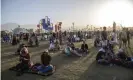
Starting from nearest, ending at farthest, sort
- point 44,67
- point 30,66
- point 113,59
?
point 44,67, point 30,66, point 113,59

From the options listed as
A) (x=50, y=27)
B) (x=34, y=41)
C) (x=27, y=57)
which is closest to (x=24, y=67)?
(x=27, y=57)

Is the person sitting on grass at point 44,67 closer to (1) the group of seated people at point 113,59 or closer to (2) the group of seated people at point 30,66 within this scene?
(2) the group of seated people at point 30,66

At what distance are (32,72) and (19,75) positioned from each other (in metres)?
0.51

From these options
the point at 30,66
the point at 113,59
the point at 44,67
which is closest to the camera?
the point at 44,67

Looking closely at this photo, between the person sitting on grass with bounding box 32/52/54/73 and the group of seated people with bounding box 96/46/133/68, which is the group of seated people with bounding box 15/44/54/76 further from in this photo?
the group of seated people with bounding box 96/46/133/68

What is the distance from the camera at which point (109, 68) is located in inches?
296

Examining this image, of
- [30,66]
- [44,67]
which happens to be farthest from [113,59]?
[30,66]

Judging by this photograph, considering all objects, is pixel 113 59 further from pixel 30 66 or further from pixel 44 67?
pixel 30 66

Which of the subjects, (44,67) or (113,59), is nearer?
(44,67)

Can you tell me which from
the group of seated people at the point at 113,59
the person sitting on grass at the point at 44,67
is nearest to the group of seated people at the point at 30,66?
the person sitting on grass at the point at 44,67

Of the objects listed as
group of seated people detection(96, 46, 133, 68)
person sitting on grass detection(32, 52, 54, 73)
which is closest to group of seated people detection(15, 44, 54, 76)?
person sitting on grass detection(32, 52, 54, 73)

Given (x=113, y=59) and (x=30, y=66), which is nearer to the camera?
(x=30, y=66)

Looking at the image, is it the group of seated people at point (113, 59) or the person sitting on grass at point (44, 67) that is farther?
the group of seated people at point (113, 59)

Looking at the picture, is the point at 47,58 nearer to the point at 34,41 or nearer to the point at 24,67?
the point at 24,67
